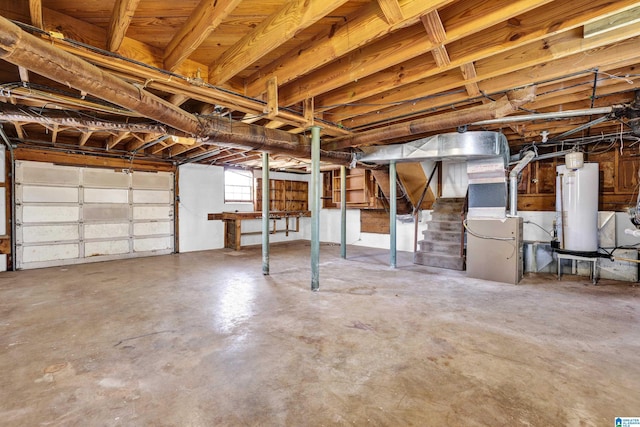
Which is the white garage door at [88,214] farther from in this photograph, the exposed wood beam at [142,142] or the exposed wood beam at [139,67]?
the exposed wood beam at [139,67]

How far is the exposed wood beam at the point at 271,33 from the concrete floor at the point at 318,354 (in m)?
2.09

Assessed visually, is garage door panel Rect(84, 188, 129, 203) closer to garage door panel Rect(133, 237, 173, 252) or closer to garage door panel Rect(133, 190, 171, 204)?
garage door panel Rect(133, 190, 171, 204)

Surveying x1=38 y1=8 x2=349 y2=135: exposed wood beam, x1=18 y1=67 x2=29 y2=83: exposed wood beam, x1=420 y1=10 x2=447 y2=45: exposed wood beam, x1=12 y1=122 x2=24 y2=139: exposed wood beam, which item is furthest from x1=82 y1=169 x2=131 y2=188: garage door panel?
x1=420 y1=10 x2=447 y2=45: exposed wood beam

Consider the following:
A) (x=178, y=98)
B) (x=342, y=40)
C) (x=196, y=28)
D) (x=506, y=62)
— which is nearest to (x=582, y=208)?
(x=506, y=62)

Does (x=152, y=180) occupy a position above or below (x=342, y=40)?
below

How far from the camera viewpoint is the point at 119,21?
1659 millimetres

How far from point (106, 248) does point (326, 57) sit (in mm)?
5986

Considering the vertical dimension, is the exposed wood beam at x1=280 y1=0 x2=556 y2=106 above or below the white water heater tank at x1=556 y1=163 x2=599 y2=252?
above

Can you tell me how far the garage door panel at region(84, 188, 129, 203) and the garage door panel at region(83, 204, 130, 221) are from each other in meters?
0.10

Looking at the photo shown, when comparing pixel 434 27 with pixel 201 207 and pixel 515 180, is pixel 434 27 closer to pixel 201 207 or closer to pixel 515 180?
pixel 515 180

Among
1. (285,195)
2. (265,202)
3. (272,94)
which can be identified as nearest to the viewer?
(272,94)

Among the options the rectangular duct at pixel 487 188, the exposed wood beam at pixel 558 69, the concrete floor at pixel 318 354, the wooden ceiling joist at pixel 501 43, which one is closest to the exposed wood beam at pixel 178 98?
the wooden ceiling joist at pixel 501 43

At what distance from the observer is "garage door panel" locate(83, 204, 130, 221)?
222 inches

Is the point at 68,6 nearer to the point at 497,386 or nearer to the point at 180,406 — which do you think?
the point at 180,406
